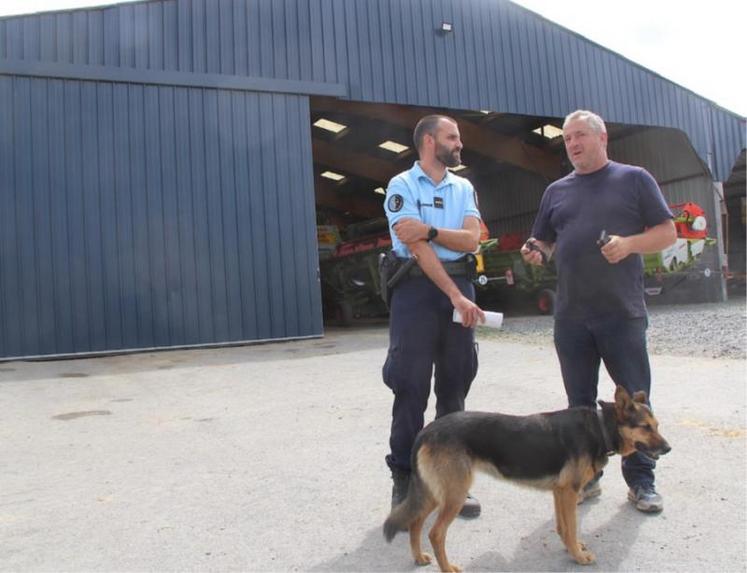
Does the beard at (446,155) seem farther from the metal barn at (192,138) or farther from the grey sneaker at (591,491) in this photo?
the metal barn at (192,138)

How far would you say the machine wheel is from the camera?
15500 millimetres

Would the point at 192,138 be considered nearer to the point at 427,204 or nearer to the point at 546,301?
the point at 427,204

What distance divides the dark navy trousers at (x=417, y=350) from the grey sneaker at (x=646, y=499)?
1112 mm

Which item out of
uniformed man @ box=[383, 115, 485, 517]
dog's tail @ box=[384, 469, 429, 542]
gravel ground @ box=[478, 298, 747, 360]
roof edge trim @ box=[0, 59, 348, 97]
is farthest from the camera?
roof edge trim @ box=[0, 59, 348, 97]

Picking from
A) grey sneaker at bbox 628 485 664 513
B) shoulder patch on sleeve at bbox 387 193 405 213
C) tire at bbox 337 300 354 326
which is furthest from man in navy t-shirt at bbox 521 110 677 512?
tire at bbox 337 300 354 326

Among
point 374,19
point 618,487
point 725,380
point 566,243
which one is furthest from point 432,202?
point 374,19

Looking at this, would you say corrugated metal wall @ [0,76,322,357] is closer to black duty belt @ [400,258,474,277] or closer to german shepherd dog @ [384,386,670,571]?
black duty belt @ [400,258,474,277]

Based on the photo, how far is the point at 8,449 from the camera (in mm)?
4629

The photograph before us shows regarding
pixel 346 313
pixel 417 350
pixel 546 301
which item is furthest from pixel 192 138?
pixel 546 301

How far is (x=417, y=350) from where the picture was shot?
300 centimetres

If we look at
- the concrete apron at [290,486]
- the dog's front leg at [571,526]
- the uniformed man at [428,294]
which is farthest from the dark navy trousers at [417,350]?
the dog's front leg at [571,526]

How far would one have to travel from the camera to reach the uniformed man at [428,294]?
297 centimetres

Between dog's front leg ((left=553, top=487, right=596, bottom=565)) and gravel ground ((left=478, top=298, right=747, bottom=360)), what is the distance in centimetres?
590

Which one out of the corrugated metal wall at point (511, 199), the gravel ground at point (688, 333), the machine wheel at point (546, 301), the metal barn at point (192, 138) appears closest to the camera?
the gravel ground at point (688, 333)
